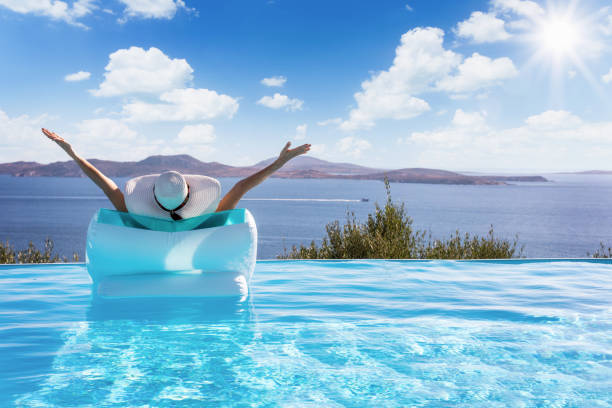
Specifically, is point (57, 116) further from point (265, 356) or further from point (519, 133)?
point (265, 356)

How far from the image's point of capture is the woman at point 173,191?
13.4 ft

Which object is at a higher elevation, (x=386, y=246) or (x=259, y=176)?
(x=259, y=176)

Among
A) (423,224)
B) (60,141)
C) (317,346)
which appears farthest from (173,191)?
(423,224)

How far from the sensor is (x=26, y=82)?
239ft

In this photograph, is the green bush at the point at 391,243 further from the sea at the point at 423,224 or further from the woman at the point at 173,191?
the sea at the point at 423,224

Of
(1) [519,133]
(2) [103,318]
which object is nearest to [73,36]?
(1) [519,133]

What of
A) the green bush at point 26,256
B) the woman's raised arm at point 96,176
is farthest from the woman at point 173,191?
the green bush at point 26,256

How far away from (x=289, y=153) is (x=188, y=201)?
986 mm

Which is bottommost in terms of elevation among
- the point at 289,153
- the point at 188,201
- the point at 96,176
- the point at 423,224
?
the point at 423,224

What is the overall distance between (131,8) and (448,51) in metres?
43.1

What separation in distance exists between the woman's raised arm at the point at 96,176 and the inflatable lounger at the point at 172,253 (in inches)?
10.8

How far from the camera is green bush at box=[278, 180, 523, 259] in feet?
25.6

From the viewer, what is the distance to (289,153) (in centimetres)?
449

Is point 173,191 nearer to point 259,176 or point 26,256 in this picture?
point 259,176
